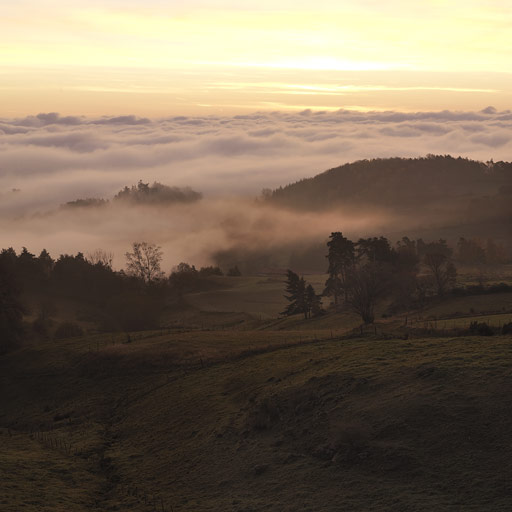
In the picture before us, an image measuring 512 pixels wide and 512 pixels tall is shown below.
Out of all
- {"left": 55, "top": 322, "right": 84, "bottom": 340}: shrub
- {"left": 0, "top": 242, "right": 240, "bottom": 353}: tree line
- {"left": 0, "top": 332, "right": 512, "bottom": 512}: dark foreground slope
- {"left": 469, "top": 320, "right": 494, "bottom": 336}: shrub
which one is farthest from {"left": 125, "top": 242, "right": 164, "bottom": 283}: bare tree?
{"left": 469, "top": 320, "right": 494, "bottom": 336}: shrub

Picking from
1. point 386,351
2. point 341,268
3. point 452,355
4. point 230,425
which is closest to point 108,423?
point 230,425

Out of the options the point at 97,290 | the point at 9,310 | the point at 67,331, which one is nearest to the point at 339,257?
the point at 67,331

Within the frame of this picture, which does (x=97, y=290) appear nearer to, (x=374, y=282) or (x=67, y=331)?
(x=67, y=331)

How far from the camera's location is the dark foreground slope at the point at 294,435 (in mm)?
30172

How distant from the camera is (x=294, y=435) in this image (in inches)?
1481

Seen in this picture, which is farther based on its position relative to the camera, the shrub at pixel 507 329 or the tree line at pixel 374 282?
the tree line at pixel 374 282

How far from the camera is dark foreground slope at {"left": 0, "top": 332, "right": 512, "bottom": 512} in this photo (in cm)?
3017

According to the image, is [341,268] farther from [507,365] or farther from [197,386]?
[507,365]

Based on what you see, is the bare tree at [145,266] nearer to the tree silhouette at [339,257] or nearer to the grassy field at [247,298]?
the grassy field at [247,298]

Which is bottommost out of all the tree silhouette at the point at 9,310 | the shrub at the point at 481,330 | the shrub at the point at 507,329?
the tree silhouette at the point at 9,310

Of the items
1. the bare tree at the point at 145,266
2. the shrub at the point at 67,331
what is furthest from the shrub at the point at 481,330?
the bare tree at the point at 145,266

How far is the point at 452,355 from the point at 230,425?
16.1 metres

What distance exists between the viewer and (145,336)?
82375mm

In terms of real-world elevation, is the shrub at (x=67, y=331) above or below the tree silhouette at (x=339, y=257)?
below
